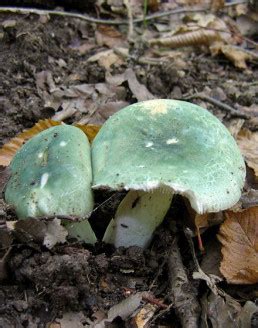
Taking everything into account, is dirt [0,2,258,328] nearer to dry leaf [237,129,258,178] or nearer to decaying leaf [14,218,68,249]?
decaying leaf [14,218,68,249]

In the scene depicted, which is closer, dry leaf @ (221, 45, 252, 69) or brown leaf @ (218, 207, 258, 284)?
brown leaf @ (218, 207, 258, 284)

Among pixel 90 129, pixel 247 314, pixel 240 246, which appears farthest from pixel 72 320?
pixel 90 129

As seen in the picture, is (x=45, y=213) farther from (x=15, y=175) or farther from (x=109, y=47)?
(x=109, y=47)

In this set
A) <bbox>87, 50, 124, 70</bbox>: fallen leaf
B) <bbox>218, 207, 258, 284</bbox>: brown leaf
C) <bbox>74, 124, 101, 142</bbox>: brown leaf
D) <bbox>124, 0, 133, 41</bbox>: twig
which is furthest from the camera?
<bbox>124, 0, 133, 41</bbox>: twig

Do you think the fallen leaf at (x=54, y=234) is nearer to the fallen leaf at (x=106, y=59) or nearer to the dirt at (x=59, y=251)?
the dirt at (x=59, y=251)

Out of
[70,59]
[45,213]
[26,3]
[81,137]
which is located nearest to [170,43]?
[70,59]

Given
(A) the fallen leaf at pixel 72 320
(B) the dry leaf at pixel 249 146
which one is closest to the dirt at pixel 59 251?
(A) the fallen leaf at pixel 72 320

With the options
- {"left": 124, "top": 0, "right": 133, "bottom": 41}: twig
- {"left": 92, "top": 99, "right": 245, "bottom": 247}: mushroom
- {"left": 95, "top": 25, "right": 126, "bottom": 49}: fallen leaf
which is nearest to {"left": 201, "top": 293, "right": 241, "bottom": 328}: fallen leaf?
{"left": 92, "top": 99, "right": 245, "bottom": 247}: mushroom
